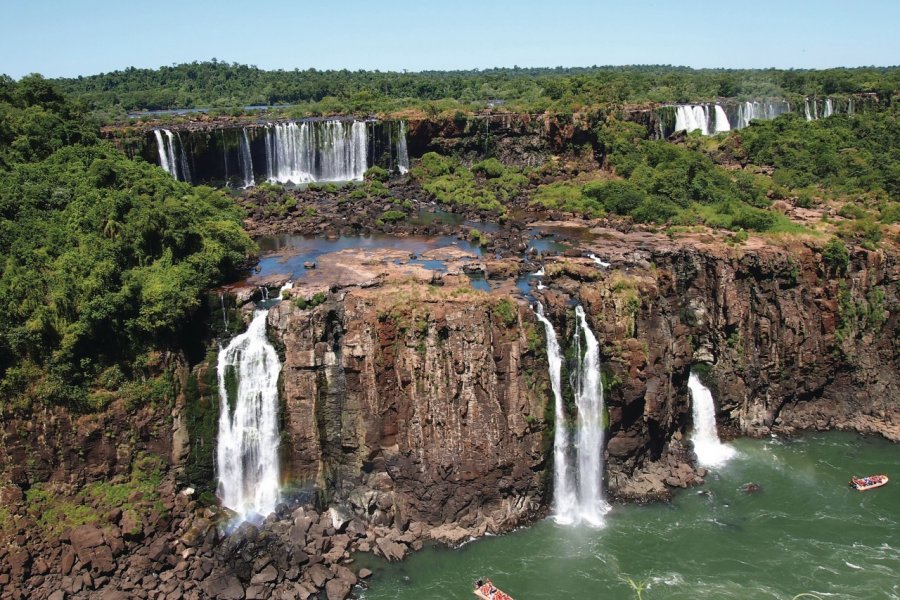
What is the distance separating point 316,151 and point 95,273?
102 feet

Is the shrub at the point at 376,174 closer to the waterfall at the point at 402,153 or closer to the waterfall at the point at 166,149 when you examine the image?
the waterfall at the point at 402,153

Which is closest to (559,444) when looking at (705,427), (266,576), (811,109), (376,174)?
(705,427)

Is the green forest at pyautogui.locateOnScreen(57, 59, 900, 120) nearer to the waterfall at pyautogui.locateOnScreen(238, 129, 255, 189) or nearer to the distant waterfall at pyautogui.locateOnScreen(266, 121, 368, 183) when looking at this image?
the distant waterfall at pyautogui.locateOnScreen(266, 121, 368, 183)

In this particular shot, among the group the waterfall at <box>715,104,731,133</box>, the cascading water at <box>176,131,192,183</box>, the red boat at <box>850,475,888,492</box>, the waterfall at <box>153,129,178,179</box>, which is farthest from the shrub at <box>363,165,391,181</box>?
the red boat at <box>850,475,888,492</box>

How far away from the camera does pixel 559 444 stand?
2820cm

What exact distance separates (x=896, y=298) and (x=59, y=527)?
3759 centimetres

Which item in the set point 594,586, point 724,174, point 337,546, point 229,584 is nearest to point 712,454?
point 594,586

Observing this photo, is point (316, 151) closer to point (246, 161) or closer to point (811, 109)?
point (246, 161)

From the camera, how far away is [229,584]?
23406mm

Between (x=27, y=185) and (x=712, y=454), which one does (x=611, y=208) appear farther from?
(x=27, y=185)

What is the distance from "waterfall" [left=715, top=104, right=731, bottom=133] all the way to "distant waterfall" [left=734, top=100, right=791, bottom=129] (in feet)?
6.63

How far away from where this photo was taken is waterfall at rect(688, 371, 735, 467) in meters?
31.7

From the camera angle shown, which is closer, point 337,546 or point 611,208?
point 337,546

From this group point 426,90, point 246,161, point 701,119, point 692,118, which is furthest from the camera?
point 426,90
